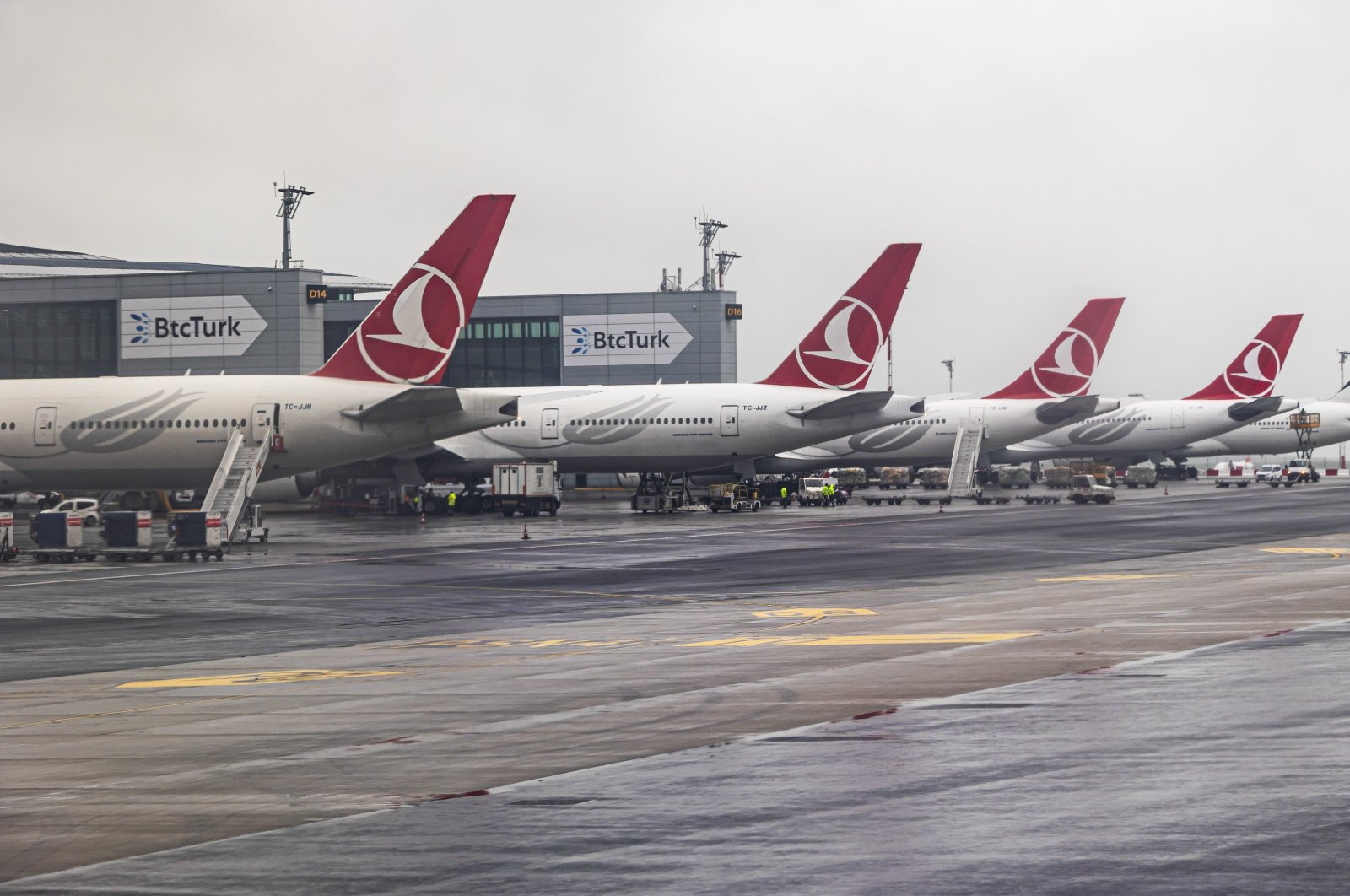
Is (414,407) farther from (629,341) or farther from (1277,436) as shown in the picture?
(1277,436)

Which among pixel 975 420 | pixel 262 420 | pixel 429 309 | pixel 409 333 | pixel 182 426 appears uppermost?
pixel 429 309

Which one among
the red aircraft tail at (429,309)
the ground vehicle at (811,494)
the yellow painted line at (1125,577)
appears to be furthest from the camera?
the ground vehicle at (811,494)

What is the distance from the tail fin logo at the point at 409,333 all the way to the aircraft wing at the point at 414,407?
1.41 metres

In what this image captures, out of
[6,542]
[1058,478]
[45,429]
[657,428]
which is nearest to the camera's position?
[6,542]

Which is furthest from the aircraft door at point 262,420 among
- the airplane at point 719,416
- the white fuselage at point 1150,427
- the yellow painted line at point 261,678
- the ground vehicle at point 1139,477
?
the ground vehicle at point 1139,477

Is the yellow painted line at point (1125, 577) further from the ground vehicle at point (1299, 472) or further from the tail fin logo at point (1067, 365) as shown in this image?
the ground vehicle at point (1299, 472)

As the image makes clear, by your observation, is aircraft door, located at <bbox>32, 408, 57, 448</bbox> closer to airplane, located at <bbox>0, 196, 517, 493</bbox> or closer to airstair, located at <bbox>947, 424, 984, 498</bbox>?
airplane, located at <bbox>0, 196, 517, 493</bbox>

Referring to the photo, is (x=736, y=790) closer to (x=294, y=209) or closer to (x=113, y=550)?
(x=113, y=550)

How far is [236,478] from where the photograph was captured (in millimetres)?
45469

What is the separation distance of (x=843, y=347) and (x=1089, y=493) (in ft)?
53.2

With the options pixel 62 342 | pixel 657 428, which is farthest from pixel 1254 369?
pixel 62 342

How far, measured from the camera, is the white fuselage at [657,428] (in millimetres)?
61438

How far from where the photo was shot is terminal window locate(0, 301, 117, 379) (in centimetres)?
8900

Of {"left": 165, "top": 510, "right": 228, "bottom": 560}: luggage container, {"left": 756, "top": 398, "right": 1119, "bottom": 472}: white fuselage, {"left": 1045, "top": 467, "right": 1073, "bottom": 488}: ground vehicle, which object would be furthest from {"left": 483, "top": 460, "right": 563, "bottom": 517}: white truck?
{"left": 1045, "top": 467, "right": 1073, "bottom": 488}: ground vehicle
